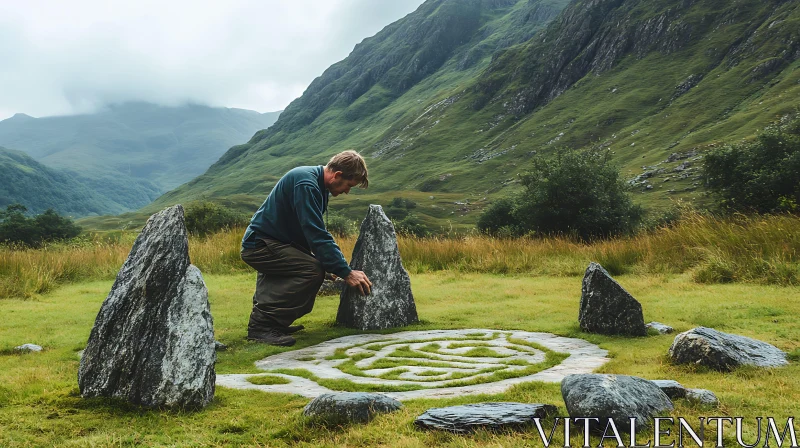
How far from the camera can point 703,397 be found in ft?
14.2

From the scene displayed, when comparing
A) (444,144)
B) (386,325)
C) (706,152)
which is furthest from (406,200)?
(386,325)

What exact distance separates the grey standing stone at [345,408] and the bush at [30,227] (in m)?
58.1

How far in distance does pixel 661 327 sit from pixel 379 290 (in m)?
4.15

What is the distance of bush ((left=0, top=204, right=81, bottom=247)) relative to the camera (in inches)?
2211

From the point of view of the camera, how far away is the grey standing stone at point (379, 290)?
912cm

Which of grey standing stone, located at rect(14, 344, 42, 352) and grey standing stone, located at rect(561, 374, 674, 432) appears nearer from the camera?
grey standing stone, located at rect(561, 374, 674, 432)

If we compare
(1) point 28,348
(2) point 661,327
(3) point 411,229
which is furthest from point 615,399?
(3) point 411,229

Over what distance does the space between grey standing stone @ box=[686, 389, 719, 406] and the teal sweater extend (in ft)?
13.9

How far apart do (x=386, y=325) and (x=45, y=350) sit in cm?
466

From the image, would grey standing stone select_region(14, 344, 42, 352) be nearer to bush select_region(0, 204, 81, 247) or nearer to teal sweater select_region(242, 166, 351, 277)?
teal sweater select_region(242, 166, 351, 277)

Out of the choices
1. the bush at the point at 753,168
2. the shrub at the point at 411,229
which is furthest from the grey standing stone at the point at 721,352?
the bush at the point at 753,168

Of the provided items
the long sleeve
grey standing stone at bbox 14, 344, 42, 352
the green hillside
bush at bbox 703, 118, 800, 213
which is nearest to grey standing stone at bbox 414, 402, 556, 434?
the long sleeve

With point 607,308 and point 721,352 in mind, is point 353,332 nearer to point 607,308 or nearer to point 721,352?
point 607,308

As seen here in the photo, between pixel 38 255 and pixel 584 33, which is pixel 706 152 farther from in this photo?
pixel 584 33
